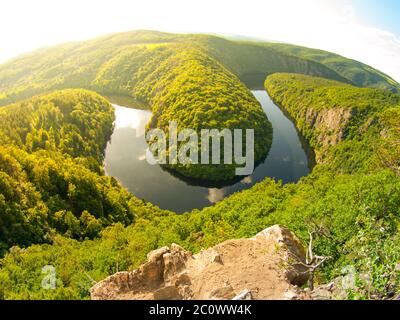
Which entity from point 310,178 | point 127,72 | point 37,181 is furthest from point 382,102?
point 127,72

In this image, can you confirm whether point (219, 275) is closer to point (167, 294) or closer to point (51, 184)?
point (167, 294)

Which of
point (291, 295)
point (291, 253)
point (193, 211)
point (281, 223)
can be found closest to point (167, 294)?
point (291, 295)

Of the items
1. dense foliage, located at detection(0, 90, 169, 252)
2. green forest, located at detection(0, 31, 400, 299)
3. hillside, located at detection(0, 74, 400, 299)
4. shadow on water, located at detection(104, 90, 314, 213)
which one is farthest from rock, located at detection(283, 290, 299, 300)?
shadow on water, located at detection(104, 90, 314, 213)

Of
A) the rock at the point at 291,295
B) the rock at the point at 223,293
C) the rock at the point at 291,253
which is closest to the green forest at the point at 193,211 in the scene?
the rock at the point at 291,253

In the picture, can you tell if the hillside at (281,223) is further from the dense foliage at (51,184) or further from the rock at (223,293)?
the rock at (223,293)
